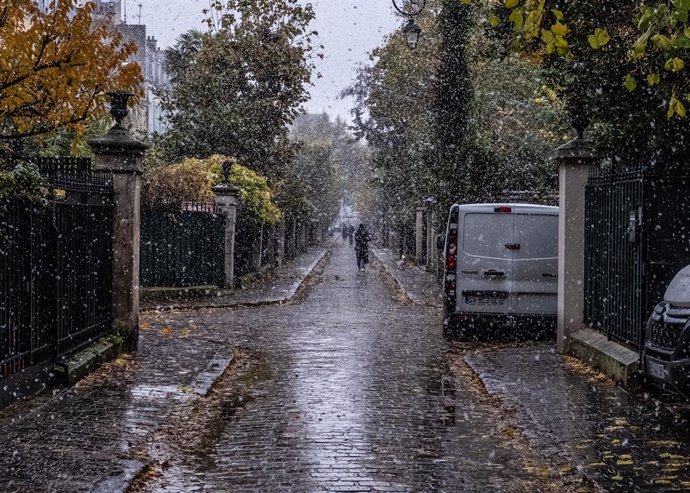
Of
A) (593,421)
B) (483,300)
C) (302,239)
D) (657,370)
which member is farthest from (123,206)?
(302,239)

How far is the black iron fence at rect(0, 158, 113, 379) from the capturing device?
330 inches

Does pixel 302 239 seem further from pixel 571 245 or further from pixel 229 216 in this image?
pixel 571 245

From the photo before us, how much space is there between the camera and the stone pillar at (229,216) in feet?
83.0

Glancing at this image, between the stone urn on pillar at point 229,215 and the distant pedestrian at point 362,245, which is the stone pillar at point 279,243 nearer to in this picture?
the distant pedestrian at point 362,245

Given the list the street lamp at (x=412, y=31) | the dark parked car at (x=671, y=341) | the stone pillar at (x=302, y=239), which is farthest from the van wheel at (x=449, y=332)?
the stone pillar at (x=302, y=239)

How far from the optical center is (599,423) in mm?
8023

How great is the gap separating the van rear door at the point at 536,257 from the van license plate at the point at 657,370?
591 centimetres

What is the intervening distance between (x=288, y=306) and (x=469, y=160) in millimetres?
7772

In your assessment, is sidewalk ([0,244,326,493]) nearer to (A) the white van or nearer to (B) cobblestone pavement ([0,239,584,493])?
(B) cobblestone pavement ([0,239,584,493])

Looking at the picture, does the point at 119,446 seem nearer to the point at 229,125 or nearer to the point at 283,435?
the point at 283,435

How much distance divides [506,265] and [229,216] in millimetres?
12577

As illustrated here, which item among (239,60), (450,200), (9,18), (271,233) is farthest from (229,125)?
(9,18)

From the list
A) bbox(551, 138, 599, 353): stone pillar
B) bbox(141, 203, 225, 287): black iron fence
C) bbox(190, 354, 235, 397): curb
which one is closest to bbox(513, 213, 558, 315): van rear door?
bbox(551, 138, 599, 353): stone pillar

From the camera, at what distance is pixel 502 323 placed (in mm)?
14453
